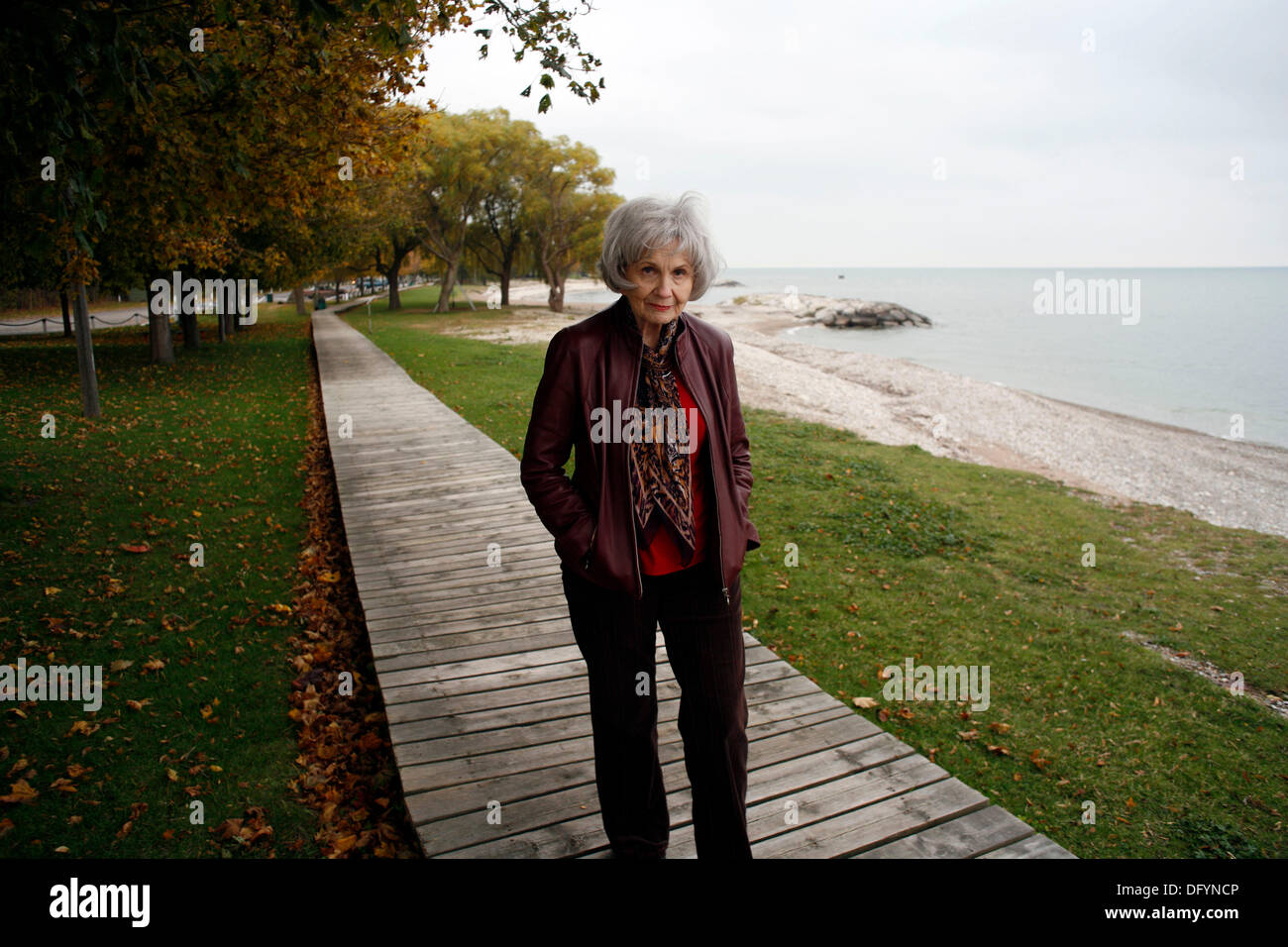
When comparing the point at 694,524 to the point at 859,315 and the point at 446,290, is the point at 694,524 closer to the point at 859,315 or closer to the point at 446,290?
the point at 446,290

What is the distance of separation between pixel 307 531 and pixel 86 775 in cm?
428

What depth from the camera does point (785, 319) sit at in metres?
62.2

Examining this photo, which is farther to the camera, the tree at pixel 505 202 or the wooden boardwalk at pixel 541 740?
the tree at pixel 505 202

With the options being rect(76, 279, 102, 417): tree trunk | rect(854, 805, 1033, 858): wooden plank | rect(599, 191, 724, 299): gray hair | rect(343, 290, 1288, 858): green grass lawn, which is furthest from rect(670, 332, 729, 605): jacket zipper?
rect(76, 279, 102, 417): tree trunk

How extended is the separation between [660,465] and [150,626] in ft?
16.2

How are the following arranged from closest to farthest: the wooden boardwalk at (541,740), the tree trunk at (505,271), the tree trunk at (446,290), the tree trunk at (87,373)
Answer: the wooden boardwalk at (541,740) < the tree trunk at (87,373) < the tree trunk at (446,290) < the tree trunk at (505,271)

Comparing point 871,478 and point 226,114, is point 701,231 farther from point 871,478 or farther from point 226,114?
point 871,478

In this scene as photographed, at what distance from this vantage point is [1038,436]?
19.8 meters

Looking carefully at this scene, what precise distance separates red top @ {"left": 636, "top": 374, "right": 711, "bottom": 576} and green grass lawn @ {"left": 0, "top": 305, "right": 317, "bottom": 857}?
234cm

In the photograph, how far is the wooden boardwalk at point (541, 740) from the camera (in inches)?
125

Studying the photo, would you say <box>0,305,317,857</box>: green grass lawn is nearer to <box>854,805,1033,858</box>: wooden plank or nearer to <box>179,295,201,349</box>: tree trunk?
<box>854,805,1033,858</box>: wooden plank

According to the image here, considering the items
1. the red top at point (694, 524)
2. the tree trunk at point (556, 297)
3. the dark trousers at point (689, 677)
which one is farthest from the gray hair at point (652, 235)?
the tree trunk at point (556, 297)

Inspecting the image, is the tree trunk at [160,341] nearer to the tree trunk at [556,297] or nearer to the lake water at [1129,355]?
the lake water at [1129,355]

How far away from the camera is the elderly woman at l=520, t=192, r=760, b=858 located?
8.00 ft
